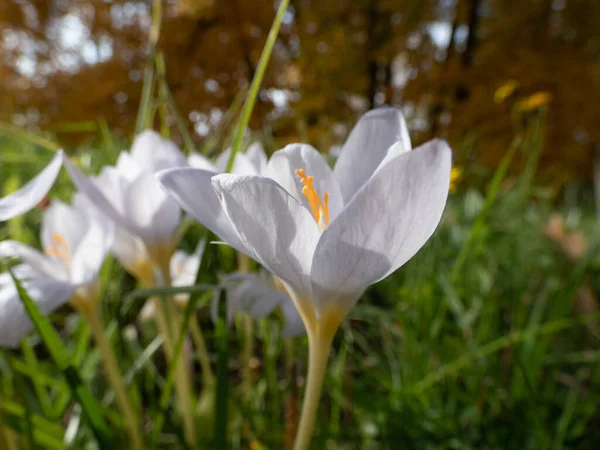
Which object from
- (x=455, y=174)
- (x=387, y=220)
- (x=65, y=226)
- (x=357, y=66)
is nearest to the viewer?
(x=387, y=220)

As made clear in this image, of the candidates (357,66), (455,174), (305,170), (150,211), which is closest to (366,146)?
(305,170)

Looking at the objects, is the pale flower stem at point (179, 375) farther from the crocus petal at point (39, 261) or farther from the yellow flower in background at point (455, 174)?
the yellow flower in background at point (455, 174)

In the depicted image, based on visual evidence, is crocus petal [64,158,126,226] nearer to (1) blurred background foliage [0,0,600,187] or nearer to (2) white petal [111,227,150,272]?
(2) white petal [111,227,150,272]

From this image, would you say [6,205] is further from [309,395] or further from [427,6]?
[427,6]

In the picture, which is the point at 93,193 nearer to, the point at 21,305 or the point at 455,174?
the point at 21,305

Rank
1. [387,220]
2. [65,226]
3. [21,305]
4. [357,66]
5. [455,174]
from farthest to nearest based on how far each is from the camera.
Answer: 1. [357,66]
2. [455,174]
3. [65,226]
4. [21,305]
5. [387,220]

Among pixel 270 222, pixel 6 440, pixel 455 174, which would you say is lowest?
pixel 6 440

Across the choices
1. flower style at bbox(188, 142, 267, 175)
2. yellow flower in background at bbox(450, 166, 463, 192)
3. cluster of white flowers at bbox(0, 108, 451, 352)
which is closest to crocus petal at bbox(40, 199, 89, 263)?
cluster of white flowers at bbox(0, 108, 451, 352)
